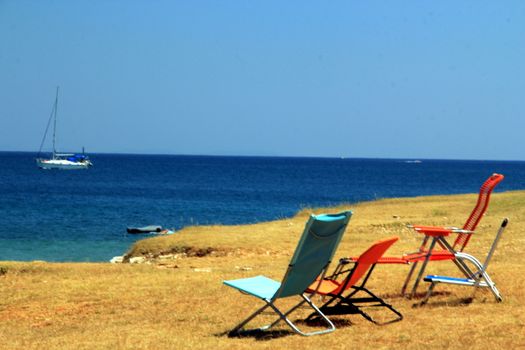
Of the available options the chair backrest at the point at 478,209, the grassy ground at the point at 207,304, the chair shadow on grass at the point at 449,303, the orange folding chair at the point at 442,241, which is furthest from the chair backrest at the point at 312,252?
the chair backrest at the point at 478,209

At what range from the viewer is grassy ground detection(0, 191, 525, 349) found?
830 centimetres

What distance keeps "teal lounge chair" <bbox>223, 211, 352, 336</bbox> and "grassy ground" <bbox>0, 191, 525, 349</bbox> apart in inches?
10.0

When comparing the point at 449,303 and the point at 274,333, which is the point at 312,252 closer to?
the point at 274,333

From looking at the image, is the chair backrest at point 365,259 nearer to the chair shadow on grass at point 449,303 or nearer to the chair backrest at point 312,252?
the chair backrest at point 312,252

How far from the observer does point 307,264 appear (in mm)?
8617

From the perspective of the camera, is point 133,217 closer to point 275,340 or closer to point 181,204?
point 181,204

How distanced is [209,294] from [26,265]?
531 cm

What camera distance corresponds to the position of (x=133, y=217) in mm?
47344

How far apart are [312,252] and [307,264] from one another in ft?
0.46

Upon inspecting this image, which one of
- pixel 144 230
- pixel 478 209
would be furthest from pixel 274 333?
pixel 144 230

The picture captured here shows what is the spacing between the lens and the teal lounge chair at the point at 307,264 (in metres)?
8.45

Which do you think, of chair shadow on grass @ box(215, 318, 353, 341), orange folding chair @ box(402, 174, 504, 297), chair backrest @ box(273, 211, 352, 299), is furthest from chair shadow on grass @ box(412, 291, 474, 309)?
chair backrest @ box(273, 211, 352, 299)

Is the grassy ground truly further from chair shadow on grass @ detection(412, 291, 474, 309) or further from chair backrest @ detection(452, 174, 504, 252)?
chair backrest @ detection(452, 174, 504, 252)

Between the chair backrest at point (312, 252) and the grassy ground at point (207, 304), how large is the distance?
0.55 m
